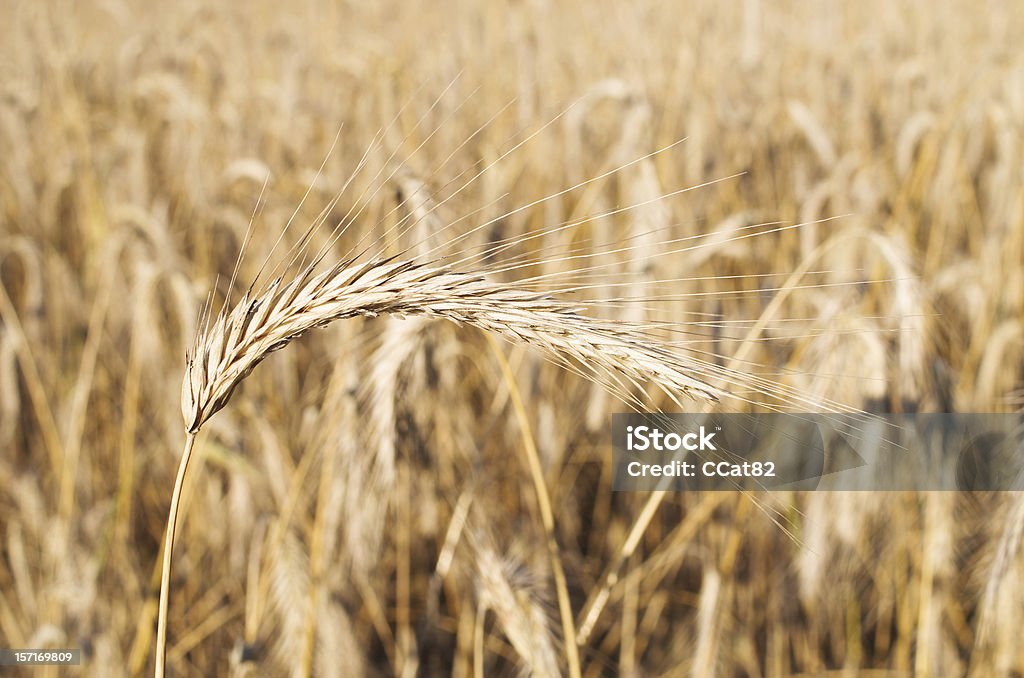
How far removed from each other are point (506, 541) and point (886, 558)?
0.82m

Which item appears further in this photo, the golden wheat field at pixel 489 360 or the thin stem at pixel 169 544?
the golden wheat field at pixel 489 360

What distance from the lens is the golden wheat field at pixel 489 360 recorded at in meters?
1.00

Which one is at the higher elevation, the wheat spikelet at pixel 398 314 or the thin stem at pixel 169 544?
the wheat spikelet at pixel 398 314

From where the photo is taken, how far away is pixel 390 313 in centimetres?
66

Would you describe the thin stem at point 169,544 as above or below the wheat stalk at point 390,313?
below

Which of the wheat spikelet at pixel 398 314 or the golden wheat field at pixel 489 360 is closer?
the wheat spikelet at pixel 398 314

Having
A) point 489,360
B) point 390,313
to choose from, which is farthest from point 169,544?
point 489,360

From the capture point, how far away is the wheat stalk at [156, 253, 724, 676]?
0.63m

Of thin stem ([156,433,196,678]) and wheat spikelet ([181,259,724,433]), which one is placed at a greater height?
wheat spikelet ([181,259,724,433])

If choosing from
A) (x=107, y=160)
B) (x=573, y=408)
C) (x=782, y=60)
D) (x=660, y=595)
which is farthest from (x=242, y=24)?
(x=660, y=595)

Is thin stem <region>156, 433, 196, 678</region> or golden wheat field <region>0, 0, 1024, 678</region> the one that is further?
golden wheat field <region>0, 0, 1024, 678</region>

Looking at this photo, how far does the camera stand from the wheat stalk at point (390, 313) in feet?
2.08

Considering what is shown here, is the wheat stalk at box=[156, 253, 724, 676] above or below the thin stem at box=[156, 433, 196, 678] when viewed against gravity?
above

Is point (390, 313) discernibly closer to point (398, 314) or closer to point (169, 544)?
point (398, 314)
